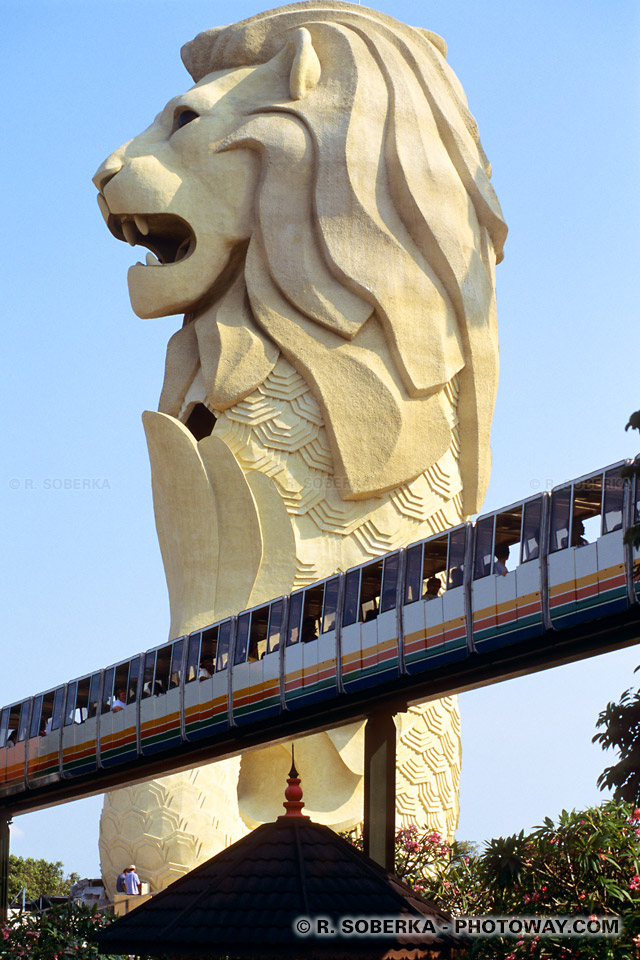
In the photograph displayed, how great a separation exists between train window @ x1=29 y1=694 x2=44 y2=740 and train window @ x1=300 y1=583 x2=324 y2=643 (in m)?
6.04

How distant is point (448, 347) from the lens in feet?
88.6

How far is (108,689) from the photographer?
20531 millimetres

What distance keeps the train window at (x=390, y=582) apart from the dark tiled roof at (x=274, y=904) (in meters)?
3.43

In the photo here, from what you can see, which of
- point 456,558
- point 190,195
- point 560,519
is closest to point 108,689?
point 456,558

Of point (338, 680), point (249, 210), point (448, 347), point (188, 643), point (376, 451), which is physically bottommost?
point (338, 680)

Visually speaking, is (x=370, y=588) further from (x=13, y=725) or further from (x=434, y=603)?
(x=13, y=725)

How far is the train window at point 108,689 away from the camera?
2030 centimetres

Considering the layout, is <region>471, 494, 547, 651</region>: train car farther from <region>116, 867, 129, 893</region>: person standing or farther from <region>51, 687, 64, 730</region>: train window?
<region>116, 867, 129, 893</region>: person standing

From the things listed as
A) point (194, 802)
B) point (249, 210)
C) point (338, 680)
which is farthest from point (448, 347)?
point (338, 680)

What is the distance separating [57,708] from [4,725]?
2.14m

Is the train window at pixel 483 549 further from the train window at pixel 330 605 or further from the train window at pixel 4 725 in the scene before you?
the train window at pixel 4 725

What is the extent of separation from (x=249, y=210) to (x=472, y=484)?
20.8 ft

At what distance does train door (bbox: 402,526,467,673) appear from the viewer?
1539 cm

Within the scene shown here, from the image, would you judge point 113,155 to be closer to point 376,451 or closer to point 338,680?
point 376,451
